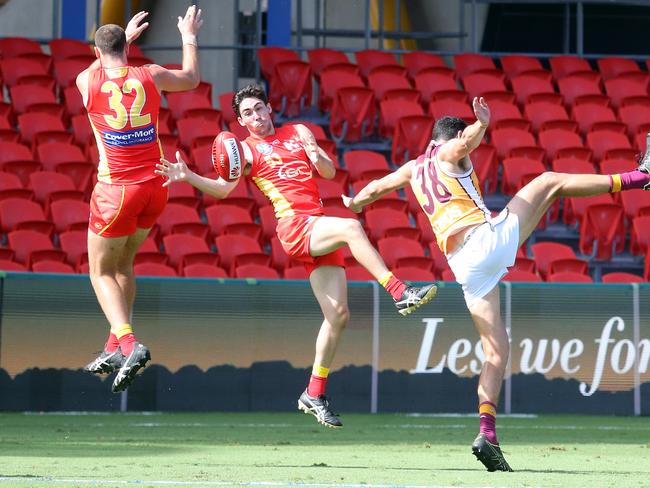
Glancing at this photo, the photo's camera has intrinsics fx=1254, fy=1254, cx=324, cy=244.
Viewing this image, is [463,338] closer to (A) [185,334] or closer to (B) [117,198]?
(A) [185,334]

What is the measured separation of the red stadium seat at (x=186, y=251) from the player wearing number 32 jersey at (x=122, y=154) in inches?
213

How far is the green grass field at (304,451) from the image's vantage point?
22.7 ft

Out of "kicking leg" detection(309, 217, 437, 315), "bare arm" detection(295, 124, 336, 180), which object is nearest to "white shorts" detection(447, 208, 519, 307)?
"kicking leg" detection(309, 217, 437, 315)

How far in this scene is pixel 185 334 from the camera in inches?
475

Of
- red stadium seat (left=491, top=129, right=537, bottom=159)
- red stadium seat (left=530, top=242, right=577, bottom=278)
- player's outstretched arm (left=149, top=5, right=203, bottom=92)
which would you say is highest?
red stadium seat (left=491, top=129, right=537, bottom=159)

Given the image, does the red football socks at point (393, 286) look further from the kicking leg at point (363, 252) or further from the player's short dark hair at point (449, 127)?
the player's short dark hair at point (449, 127)

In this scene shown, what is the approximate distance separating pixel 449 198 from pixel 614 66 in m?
12.1

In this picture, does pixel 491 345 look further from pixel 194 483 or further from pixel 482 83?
pixel 482 83

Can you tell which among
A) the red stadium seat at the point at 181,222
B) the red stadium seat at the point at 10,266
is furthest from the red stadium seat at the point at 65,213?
the red stadium seat at the point at 10,266

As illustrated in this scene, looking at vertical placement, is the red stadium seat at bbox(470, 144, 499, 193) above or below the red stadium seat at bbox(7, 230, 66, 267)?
above

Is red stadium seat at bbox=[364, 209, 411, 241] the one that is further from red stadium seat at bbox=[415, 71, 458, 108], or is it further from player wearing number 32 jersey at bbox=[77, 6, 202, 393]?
player wearing number 32 jersey at bbox=[77, 6, 202, 393]

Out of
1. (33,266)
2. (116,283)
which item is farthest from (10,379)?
(116,283)

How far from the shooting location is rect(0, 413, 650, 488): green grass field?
22.7ft

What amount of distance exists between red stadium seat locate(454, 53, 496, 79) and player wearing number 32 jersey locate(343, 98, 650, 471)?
35.7 ft
